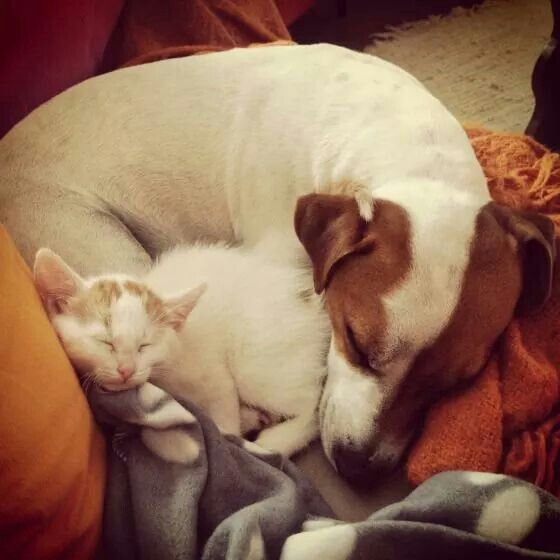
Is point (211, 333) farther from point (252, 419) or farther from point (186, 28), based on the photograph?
point (186, 28)

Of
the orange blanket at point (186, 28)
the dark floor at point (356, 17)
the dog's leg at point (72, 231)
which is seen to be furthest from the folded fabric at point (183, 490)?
the dark floor at point (356, 17)

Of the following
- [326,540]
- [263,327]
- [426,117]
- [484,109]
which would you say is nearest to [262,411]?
[263,327]

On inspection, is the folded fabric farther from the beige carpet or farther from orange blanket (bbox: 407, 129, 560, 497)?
the beige carpet

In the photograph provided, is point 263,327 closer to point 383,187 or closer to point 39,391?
point 383,187

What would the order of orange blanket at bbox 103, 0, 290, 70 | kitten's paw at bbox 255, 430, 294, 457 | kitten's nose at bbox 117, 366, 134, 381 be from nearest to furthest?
1. kitten's nose at bbox 117, 366, 134, 381
2. kitten's paw at bbox 255, 430, 294, 457
3. orange blanket at bbox 103, 0, 290, 70

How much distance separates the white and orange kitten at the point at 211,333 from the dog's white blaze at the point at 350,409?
52 millimetres

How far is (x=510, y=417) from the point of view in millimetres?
1248

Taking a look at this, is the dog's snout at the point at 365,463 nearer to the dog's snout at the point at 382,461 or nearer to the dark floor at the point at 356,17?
the dog's snout at the point at 382,461

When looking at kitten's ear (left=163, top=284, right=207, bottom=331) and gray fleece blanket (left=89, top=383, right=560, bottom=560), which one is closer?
gray fleece blanket (left=89, top=383, right=560, bottom=560)

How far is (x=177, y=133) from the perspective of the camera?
1.67m

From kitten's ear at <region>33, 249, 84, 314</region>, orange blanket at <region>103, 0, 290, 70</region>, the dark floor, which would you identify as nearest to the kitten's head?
kitten's ear at <region>33, 249, 84, 314</region>

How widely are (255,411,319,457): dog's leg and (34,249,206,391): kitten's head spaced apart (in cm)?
24

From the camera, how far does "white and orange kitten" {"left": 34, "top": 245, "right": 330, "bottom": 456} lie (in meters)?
1.17

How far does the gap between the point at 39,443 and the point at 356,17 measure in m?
2.98
